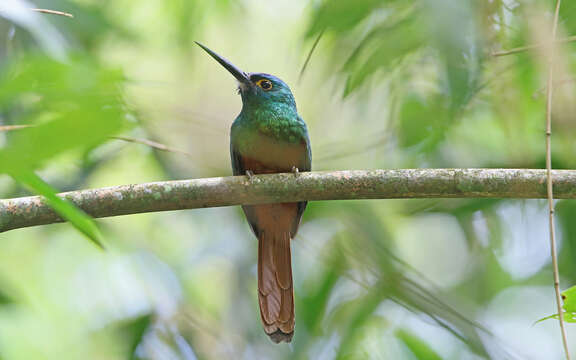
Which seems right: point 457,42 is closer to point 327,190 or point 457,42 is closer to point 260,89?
point 327,190

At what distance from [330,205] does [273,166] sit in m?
0.88

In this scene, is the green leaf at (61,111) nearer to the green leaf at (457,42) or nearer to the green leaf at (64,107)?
the green leaf at (64,107)

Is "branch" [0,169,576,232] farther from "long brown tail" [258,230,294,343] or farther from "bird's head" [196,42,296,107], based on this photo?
"bird's head" [196,42,296,107]

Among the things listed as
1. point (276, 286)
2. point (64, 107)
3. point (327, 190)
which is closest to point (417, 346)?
point (276, 286)

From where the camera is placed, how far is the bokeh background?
84.8 inches

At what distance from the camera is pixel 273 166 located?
266 cm

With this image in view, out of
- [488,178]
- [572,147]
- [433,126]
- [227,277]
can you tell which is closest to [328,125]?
[227,277]

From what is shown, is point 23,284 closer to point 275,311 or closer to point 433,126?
point 275,311

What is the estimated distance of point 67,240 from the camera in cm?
470

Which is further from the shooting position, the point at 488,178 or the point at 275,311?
the point at 275,311

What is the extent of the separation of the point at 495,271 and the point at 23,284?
10.3 ft

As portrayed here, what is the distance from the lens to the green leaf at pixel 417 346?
2.86 m

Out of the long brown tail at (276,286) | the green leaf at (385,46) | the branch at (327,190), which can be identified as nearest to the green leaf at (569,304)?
the branch at (327,190)

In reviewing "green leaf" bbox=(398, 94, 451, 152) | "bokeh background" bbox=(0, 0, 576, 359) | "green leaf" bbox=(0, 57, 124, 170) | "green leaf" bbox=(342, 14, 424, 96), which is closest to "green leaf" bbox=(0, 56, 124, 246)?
"green leaf" bbox=(0, 57, 124, 170)
